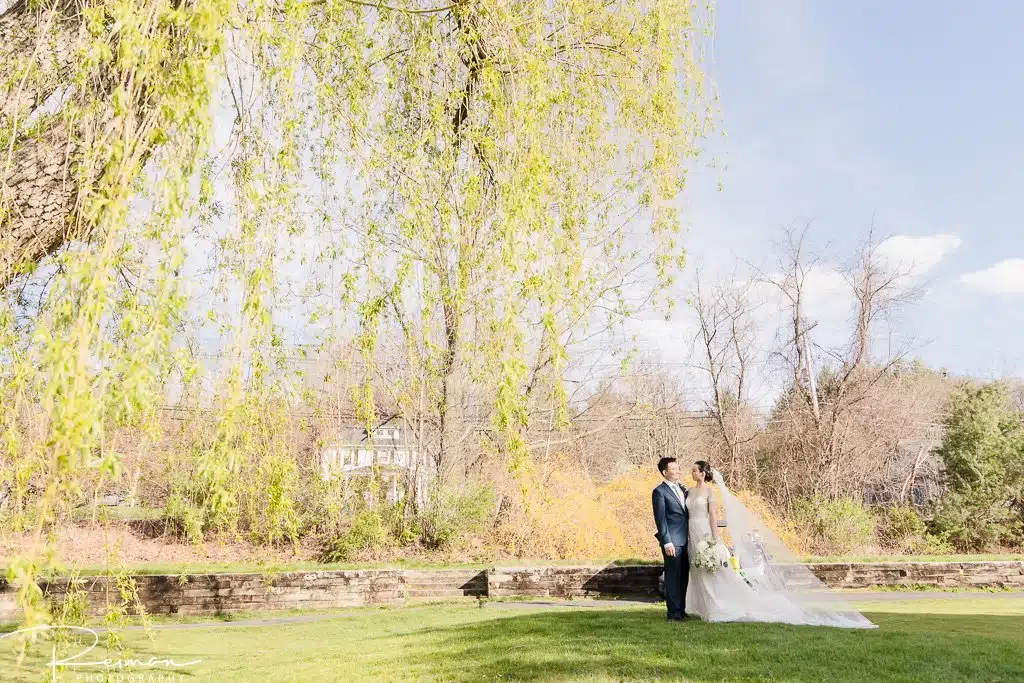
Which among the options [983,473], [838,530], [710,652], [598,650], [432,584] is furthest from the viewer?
[983,473]

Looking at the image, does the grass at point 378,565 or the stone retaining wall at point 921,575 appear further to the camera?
the stone retaining wall at point 921,575

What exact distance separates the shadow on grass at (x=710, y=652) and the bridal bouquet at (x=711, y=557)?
0.62 metres

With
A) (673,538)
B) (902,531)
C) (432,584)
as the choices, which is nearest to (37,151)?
(673,538)

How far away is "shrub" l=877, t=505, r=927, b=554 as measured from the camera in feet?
56.3

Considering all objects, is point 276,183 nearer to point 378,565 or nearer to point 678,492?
point 678,492

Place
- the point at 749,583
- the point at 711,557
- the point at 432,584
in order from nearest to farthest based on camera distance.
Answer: the point at 711,557
the point at 749,583
the point at 432,584

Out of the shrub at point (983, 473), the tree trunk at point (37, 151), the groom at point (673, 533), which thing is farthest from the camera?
the shrub at point (983, 473)

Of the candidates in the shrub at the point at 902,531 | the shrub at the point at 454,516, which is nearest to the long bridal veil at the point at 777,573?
the shrub at the point at 454,516

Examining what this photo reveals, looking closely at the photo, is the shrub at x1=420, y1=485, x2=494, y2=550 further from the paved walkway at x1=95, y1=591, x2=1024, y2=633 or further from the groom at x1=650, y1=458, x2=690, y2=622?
the groom at x1=650, y1=458, x2=690, y2=622

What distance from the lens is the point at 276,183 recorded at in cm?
409

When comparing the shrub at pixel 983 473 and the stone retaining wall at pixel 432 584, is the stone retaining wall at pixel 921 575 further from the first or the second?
the shrub at pixel 983 473

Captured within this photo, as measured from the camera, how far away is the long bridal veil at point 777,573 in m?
7.73

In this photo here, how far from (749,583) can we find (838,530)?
9132 millimetres

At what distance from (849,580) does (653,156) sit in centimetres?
861
